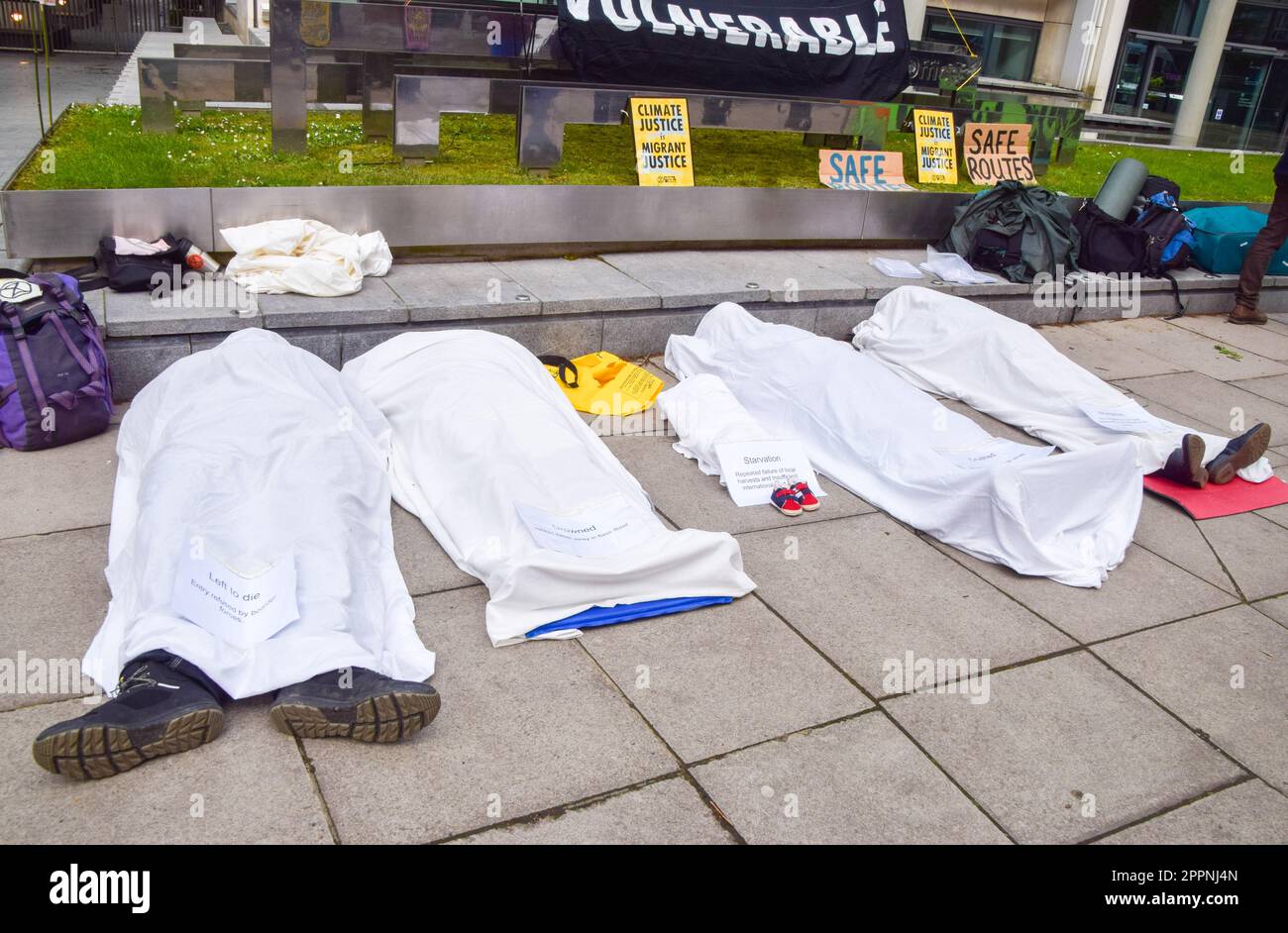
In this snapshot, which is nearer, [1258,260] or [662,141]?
[662,141]

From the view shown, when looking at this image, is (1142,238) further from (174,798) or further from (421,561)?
(174,798)

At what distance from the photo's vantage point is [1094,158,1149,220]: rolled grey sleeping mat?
307 inches

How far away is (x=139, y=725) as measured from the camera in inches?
97.3

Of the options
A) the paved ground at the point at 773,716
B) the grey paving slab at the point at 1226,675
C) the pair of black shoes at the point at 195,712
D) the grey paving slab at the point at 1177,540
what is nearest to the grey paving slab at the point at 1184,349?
the grey paving slab at the point at 1177,540

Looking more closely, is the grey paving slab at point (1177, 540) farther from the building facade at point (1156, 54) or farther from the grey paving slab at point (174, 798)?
the building facade at point (1156, 54)

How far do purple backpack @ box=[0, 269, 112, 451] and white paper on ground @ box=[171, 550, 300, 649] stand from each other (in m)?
1.68

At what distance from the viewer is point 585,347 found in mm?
5652

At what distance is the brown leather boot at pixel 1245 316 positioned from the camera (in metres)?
7.93

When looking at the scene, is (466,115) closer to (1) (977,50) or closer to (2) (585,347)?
(2) (585,347)

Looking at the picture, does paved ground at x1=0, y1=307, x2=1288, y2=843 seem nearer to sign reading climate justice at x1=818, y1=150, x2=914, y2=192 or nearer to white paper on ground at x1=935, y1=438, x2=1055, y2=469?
white paper on ground at x1=935, y1=438, x2=1055, y2=469

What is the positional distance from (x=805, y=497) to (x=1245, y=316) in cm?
545

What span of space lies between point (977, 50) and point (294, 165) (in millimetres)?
12778

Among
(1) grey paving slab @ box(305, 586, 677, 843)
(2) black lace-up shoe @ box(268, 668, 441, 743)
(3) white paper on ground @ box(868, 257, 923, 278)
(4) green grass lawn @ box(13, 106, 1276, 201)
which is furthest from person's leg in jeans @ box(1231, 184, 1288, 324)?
(2) black lace-up shoe @ box(268, 668, 441, 743)

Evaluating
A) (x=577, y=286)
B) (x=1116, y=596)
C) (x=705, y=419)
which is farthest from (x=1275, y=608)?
(x=577, y=286)
